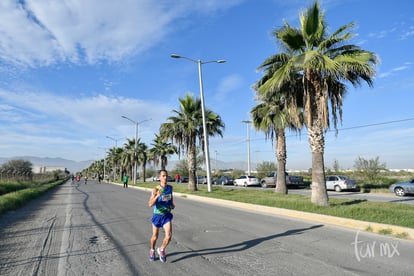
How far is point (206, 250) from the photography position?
660 cm

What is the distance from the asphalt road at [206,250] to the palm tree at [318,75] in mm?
4247

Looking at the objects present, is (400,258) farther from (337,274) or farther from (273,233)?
(273,233)

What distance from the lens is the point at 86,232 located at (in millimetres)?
8797

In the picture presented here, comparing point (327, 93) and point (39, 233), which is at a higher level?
point (327, 93)

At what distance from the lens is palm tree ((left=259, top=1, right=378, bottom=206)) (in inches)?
504

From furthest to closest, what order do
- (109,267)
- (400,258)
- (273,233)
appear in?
(273,233)
(400,258)
(109,267)

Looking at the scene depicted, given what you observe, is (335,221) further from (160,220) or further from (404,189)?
(404,189)

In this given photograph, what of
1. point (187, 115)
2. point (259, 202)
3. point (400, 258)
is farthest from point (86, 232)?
point (187, 115)

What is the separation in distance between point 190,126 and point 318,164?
14.3 m

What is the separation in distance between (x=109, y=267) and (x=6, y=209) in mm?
10897

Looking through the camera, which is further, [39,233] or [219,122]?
[219,122]

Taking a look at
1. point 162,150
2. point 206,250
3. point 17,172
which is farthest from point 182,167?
point 206,250

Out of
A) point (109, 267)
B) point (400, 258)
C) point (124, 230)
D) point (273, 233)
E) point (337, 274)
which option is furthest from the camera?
point (124, 230)

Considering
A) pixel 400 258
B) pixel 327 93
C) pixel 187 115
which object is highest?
pixel 187 115
